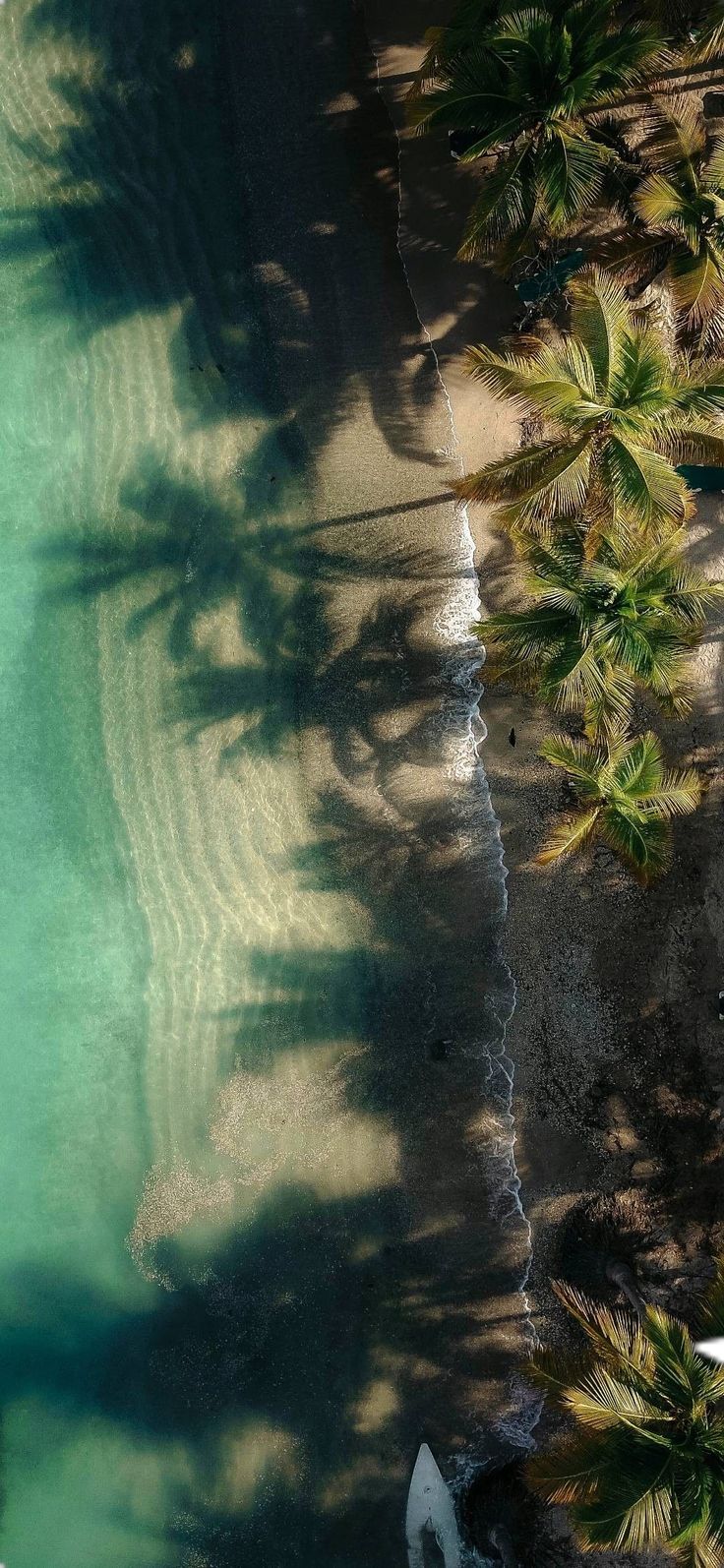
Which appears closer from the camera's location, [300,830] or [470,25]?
[470,25]

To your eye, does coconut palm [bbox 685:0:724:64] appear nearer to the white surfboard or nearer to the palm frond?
the palm frond

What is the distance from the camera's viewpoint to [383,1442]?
10930 millimetres

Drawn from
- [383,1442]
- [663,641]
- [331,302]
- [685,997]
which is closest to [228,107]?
[331,302]

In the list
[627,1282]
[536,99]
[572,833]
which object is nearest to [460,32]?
[536,99]

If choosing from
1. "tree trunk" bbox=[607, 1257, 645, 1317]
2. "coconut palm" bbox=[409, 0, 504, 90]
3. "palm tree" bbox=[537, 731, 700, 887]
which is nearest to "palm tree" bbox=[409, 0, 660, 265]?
"coconut palm" bbox=[409, 0, 504, 90]

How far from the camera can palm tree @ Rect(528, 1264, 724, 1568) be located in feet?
26.7

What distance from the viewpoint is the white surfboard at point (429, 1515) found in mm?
10883

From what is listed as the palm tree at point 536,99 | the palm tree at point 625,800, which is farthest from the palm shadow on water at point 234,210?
the palm tree at point 625,800

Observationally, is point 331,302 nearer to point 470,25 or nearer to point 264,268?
point 264,268

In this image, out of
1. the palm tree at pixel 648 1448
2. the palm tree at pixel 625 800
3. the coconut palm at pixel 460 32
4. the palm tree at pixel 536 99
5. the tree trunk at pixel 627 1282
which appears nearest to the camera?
the palm tree at pixel 648 1448

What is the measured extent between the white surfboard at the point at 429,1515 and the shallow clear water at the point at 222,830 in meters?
0.29

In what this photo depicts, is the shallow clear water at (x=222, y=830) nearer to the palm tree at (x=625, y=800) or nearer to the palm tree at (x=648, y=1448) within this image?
the palm tree at (x=625, y=800)

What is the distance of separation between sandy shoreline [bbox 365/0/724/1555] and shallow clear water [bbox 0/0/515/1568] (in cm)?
39

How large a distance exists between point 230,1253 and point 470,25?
12.6 meters
